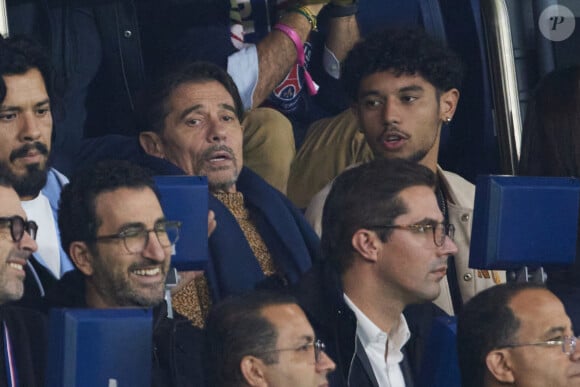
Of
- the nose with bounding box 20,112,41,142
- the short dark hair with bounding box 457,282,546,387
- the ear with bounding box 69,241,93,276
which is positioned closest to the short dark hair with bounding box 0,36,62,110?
the nose with bounding box 20,112,41,142

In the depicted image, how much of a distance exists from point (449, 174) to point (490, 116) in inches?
27.9

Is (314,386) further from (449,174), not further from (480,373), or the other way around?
(449,174)

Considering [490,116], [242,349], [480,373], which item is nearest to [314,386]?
[242,349]

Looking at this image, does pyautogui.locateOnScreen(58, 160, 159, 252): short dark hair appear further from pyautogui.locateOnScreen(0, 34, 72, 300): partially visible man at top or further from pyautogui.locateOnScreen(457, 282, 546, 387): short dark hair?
Result: pyautogui.locateOnScreen(457, 282, 546, 387): short dark hair

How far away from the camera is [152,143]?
5.12 metres

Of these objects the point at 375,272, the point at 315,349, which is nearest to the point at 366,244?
the point at 375,272

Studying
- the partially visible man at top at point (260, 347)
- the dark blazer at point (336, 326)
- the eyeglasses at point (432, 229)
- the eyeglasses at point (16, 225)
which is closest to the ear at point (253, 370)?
the partially visible man at top at point (260, 347)

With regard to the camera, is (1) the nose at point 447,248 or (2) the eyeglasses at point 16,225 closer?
(2) the eyeglasses at point 16,225

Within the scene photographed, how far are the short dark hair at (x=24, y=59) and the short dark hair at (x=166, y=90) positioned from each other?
1.02ft

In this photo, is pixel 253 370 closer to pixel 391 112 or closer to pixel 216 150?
pixel 216 150

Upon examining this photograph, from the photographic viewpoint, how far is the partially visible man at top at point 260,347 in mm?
3938

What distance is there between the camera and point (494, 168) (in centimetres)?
607

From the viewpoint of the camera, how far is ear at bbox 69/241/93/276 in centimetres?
430

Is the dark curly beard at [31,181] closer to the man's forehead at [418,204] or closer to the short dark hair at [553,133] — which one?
the man's forehead at [418,204]
